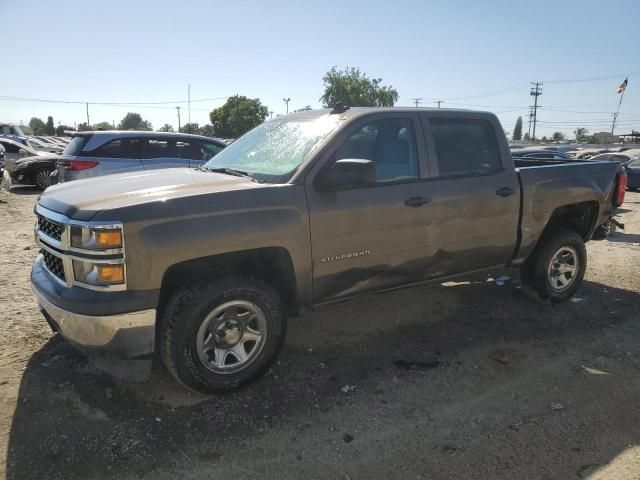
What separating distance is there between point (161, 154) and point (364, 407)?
732cm

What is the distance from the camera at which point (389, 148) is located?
3.85 metres

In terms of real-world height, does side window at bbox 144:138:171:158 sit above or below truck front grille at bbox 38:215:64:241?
above

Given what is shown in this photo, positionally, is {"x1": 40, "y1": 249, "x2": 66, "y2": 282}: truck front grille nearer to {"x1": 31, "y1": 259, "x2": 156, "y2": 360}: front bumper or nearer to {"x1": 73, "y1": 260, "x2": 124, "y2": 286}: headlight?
{"x1": 31, "y1": 259, "x2": 156, "y2": 360}: front bumper

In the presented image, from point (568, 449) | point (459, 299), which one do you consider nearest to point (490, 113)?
point (459, 299)

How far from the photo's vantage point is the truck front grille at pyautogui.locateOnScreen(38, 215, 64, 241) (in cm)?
291

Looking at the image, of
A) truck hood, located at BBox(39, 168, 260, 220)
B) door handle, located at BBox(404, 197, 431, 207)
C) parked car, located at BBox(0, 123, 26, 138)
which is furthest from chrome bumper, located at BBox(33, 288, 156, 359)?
parked car, located at BBox(0, 123, 26, 138)

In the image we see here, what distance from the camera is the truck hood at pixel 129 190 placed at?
280 centimetres

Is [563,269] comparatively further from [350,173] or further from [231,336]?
[231,336]

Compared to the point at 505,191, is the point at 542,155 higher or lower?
higher

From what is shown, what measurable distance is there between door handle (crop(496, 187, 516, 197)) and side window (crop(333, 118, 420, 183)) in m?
0.91

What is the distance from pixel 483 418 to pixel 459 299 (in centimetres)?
230

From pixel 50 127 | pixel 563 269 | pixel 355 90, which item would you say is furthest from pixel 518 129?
pixel 563 269

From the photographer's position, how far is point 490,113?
181 inches

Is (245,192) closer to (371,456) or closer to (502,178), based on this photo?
(371,456)
